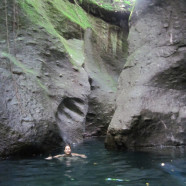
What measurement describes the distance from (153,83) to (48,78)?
11.5 feet

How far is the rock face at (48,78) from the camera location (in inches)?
249

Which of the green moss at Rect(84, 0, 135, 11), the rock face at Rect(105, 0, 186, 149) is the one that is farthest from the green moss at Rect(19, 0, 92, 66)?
the rock face at Rect(105, 0, 186, 149)

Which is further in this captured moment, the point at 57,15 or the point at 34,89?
the point at 57,15

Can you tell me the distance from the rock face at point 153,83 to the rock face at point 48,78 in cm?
177

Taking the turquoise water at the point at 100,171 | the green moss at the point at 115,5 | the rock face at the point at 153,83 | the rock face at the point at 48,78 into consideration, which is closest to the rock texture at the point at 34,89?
the rock face at the point at 48,78

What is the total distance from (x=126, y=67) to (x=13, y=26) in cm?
418

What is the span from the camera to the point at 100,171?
183 inches

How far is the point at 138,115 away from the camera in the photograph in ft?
22.8

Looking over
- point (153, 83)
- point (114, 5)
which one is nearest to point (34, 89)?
point (153, 83)

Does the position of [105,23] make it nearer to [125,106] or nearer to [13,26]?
[13,26]

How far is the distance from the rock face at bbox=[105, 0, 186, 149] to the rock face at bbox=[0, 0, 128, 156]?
1.77 meters

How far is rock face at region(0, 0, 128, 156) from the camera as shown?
20.7ft

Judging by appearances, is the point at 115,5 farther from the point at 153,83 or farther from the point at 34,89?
the point at 34,89

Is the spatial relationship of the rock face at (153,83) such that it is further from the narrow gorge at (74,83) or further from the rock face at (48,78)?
the rock face at (48,78)
